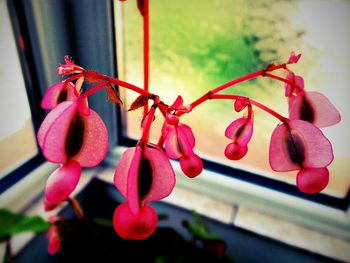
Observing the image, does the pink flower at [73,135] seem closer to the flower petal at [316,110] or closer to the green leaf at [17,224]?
the flower petal at [316,110]

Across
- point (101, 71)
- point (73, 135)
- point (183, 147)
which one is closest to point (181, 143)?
point (183, 147)

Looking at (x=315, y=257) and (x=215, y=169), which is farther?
(x=215, y=169)

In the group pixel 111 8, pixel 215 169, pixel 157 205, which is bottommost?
pixel 157 205

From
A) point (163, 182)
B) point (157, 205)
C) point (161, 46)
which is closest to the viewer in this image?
point (163, 182)

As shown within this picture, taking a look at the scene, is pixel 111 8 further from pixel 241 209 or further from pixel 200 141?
pixel 241 209

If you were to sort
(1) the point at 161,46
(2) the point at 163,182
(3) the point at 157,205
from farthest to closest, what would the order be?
(3) the point at 157,205 < (1) the point at 161,46 < (2) the point at 163,182

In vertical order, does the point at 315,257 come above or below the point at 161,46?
below

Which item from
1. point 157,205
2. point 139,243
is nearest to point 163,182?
point 139,243

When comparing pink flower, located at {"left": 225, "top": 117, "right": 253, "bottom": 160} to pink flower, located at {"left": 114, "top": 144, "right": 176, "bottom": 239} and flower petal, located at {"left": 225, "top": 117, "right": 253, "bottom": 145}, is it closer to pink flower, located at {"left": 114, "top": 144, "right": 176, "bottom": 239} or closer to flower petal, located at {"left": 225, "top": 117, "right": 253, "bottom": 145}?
flower petal, located at {"left": 225, "top": 117, "right": 253, "bottom": 145}
